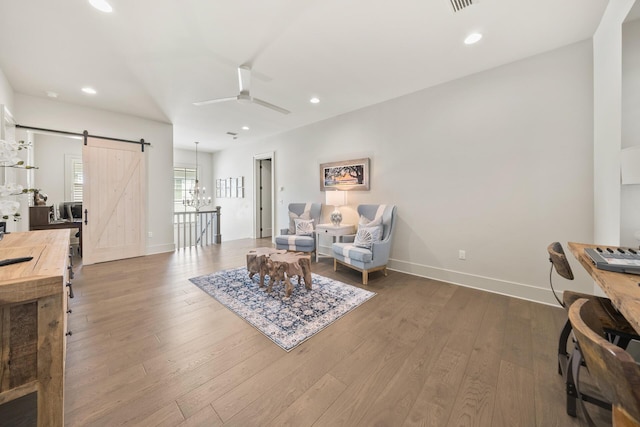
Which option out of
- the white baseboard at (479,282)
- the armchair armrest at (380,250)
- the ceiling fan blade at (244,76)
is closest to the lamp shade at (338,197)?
the armchair armrest at (380,250)

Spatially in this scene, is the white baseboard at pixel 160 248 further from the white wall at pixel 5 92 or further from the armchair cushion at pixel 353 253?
the armchair cushion at pixel 353 253

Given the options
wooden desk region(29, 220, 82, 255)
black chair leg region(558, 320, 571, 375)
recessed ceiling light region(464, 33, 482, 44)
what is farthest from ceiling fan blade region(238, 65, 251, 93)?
wooden desk region(29, 220, 82, 255)

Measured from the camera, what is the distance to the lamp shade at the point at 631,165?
4.70ft

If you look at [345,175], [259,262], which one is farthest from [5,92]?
[345,175]

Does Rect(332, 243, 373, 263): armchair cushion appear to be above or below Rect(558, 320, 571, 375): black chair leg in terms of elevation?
above

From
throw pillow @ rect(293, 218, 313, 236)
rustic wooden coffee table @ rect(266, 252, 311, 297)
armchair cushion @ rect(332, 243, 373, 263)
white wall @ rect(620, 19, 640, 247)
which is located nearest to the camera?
white wall @ rect(620, 19, 640, 247)

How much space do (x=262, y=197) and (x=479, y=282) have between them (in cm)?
553

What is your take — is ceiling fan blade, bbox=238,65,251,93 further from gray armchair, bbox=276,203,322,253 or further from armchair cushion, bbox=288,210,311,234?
armchair cushion, bbox=288,210,311,234

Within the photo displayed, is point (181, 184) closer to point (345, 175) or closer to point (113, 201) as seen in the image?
point (113, 201)

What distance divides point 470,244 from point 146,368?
11.9 ft

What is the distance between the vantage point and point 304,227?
185 inches

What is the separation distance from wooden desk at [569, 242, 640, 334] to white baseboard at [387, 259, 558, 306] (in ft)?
5.84

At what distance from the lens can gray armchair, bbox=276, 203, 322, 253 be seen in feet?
14.2

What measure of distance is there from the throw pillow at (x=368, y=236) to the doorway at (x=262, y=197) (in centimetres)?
366
